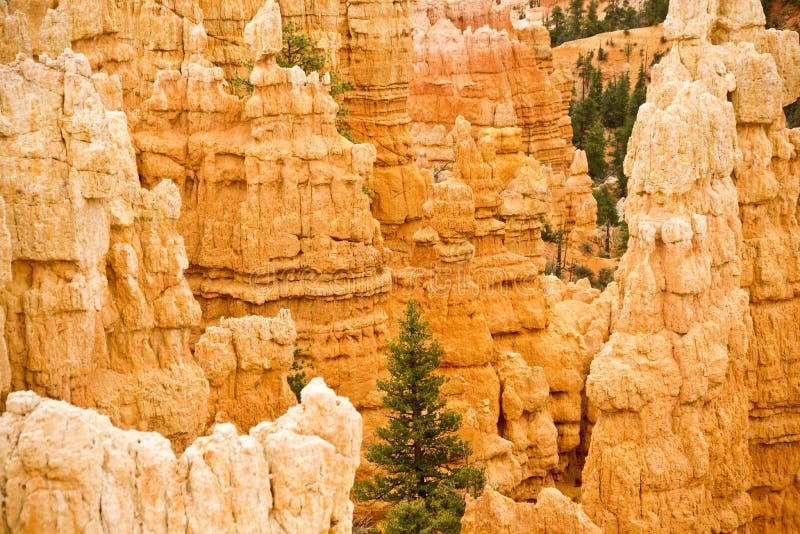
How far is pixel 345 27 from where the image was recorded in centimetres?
3375

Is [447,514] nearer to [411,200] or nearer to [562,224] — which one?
[411,200]

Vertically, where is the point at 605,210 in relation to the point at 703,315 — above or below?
below

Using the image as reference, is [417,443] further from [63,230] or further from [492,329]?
[63,230]

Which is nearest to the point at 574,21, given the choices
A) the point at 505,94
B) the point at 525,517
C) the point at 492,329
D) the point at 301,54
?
the point at 505,94

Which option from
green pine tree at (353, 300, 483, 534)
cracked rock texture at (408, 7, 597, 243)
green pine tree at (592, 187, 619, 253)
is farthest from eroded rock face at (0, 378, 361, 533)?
green pine tree at (592, 187, 619, 253)

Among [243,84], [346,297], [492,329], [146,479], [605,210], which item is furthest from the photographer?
[605,210]

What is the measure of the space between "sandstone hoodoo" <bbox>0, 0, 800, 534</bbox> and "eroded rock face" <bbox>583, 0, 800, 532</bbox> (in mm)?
Answer: 58

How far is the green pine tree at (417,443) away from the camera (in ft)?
72.3

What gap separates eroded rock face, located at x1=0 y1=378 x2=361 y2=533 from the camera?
461 inches

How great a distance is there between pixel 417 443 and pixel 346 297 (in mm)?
3617

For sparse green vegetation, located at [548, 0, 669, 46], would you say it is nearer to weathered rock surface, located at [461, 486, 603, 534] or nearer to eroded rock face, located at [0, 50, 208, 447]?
weathered rock surface, located at [461, 486, 603, 534]

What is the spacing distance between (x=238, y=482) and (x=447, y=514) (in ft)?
30.3

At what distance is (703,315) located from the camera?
74.5 ft

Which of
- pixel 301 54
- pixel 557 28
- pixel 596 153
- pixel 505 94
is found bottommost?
pixel 596 153
